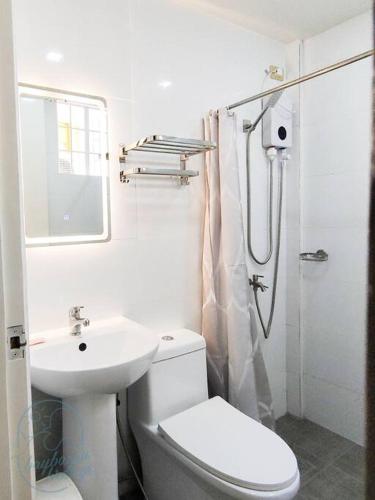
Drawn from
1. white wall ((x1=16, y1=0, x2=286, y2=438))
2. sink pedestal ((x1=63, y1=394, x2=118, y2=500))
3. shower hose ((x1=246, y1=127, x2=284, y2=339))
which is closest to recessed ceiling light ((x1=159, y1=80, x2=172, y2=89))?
white wall ((x1=16, y1=0, x2=286, y2=438))

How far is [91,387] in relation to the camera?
3.79 feet

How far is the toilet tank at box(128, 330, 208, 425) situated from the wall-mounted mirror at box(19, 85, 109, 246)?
0.62 metres

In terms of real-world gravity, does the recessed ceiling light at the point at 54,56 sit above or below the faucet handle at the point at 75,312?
above

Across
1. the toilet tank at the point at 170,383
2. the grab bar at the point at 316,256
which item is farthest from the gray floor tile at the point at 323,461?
the grab bar at the point at 316,256

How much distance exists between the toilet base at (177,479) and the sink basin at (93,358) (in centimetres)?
39

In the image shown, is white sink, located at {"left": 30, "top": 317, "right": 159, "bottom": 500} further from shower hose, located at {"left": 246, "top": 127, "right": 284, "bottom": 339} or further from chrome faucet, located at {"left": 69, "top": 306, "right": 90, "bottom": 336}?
shower hose, located at {"left": 246, "top": 127, "right": 284, "bottom": 339}

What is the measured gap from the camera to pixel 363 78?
6.38ft

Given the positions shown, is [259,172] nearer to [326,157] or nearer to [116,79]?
[326,157]

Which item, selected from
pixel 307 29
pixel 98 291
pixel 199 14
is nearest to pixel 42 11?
pixel 199 14

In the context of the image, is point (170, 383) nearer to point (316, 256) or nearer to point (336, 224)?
point (316, 256)

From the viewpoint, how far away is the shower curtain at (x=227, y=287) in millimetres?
1812

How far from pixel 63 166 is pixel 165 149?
0.48 meters

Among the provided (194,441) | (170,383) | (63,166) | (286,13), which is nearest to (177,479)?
(194,441)

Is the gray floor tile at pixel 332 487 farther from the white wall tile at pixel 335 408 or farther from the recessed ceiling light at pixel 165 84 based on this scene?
the recessed ceiling light at pixel 165 84
